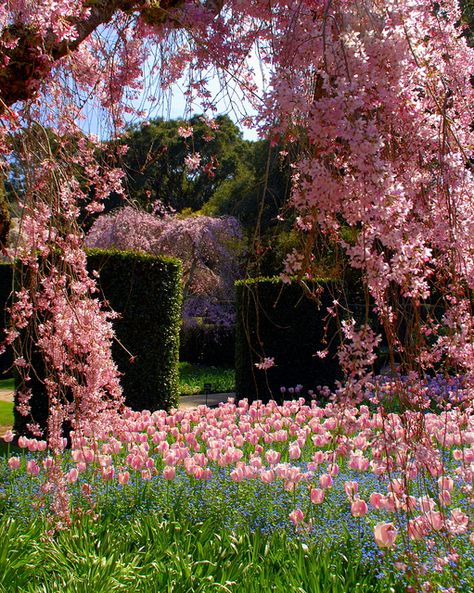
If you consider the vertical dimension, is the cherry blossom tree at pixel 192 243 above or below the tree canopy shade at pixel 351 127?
above

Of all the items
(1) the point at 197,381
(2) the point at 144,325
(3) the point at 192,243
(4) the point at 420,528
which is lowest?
(1) the point at 197,381

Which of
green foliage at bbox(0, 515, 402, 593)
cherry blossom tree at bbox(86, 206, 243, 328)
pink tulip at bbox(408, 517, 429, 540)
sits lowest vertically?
green foliage at bbox(0, 515, 402, 593)

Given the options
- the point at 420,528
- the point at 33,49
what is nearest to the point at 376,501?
the point at 420,528

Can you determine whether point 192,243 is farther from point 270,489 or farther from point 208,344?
point 270,489

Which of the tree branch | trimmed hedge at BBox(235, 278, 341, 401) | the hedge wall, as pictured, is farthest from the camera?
trimmed hedge at BBox(235, 278, 341, 401)

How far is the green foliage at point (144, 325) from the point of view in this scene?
7000 millimetres

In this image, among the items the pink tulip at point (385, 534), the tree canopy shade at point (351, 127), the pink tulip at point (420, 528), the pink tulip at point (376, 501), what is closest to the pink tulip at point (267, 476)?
the pink tulip at point (376, 501)

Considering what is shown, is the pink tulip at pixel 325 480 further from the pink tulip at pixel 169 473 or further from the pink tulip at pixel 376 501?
the pink tulip at pixel 169 473

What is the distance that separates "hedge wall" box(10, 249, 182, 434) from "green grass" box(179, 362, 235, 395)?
2.99m

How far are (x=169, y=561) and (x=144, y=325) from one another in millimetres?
4440

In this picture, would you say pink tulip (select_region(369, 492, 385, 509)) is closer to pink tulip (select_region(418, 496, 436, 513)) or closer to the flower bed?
the flower bed

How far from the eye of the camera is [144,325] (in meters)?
7.18

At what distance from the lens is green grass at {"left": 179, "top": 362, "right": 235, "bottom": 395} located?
10.3 metres

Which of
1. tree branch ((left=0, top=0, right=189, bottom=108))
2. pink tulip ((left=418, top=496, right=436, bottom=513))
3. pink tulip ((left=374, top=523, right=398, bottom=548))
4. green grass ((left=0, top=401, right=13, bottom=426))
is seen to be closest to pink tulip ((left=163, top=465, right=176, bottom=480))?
pink tulip ((left=374, top=523, right=398, bottom=548))
